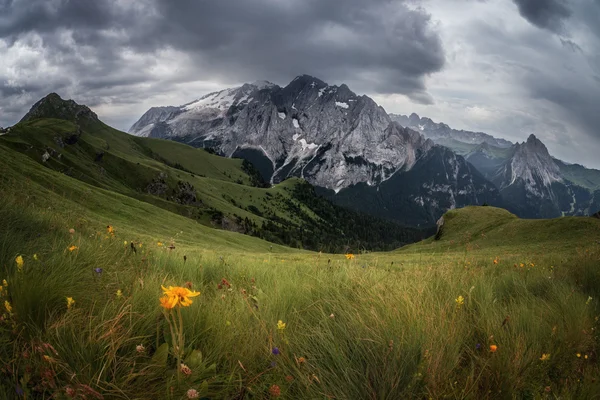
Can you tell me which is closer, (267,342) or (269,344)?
(269,344)

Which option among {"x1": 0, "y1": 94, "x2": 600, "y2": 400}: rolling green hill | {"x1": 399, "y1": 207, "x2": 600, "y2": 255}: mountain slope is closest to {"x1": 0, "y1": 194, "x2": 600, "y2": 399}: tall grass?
{"x1": 0, "y1": 94, "x2": 600, "y2": 400}: rolling green hill

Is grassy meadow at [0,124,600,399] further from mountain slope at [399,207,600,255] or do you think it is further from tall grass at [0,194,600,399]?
mountain slope at [399,207,600,255]

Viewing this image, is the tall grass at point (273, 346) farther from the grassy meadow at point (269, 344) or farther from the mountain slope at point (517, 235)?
the mountain slope at point (517, 235)

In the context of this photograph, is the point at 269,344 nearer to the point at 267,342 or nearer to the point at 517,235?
the point at 267,342

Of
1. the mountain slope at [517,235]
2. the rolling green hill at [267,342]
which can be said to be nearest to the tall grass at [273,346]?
the rolling green hill at [267,342]

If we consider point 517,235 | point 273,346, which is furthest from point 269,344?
point 517,235

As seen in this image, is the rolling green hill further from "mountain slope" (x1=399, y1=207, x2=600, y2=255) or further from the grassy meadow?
"mountain slope" (x1=399, y1=207, x2=600, y2=255)

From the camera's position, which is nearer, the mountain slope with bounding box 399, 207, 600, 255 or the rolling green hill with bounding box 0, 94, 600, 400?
the rolling green hill with bounding box 0, 94, 600, 400

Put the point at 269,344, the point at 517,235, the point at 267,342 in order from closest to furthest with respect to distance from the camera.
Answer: the point at 269,344
the point at 267,342
the point at 517,235

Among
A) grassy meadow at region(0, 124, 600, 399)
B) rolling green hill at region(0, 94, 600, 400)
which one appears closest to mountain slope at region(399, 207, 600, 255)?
rolling green hill at region(0, 94, 600, 400)

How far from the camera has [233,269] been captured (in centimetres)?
657

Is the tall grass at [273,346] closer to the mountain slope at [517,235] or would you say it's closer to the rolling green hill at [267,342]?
the rolling green hill at [267,342]

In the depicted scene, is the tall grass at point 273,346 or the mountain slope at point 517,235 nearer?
the tall grass at point 273,346

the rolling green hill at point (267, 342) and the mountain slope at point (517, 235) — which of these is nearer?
the rolling green hill at point (267, 342)
